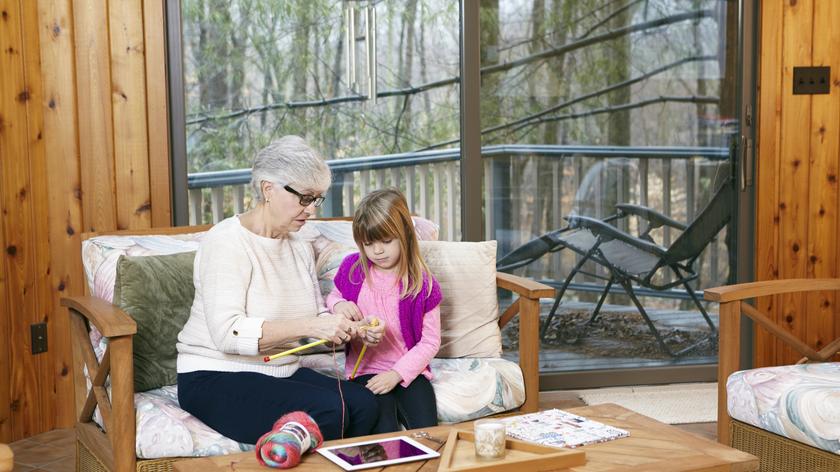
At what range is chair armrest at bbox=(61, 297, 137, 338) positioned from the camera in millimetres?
2156

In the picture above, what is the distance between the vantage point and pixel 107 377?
8.21ft

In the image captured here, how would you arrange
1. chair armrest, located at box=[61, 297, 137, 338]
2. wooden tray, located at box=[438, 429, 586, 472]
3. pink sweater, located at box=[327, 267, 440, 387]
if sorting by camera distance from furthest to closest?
pink sweater, located at box=[327, 267, 440, 387] → chair armrest, located at box=[61, 297, 137, 338] → wooden tray, located at box=[438, 429, 586, 472]

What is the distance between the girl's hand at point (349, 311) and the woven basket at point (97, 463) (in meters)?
0.58

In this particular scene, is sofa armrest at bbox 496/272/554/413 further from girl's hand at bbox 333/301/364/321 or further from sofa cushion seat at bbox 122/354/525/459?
girl's hand at bbox 333/301/364/321

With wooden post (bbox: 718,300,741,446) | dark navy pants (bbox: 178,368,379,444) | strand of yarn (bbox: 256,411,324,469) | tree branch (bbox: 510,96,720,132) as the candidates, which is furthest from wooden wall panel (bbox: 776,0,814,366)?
strand of yarn (bbox: 256,411,324,469)

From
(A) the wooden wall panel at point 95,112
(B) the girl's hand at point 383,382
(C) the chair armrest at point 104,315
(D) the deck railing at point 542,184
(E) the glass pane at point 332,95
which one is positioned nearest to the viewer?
(C) the chair armrest at point 104,315

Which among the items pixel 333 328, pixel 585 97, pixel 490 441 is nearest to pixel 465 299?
pixel 333 328

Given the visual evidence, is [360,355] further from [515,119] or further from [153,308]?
[515,119]

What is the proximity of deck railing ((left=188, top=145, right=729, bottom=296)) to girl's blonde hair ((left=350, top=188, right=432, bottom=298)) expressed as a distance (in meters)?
1.18

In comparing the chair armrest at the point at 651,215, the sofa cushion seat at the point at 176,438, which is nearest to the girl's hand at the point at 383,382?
the sofa cushion seat at the point at 176,438

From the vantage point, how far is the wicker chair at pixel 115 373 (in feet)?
7.12

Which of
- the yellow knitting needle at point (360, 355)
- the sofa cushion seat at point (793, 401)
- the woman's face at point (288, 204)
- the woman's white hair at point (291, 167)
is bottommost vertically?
the sofa cushion seat at point (793, 401)

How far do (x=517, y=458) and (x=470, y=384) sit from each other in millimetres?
744

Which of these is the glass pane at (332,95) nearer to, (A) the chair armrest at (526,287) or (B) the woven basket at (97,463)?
(A) the chair armrest at (526,287)
